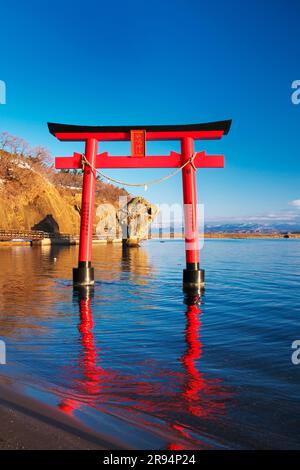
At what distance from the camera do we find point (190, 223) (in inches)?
447

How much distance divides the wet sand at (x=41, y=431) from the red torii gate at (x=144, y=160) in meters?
8.71

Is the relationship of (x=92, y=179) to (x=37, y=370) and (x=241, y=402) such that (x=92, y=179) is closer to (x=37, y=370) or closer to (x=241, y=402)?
(x=37, y=370)

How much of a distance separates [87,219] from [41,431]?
31.2 feet

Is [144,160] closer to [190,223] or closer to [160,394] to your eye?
[190,223]

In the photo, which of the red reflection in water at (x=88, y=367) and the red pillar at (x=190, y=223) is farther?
the red pillar at (x=190, y=223)

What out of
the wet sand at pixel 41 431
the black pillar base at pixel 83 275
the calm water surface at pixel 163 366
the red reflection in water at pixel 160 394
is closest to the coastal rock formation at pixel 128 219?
the black pillar base at pixel 83 275

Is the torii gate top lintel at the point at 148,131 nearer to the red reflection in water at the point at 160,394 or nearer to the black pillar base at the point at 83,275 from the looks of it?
the black pillar base at the point at 83,275

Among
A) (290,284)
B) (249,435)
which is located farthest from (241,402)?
(290,284)

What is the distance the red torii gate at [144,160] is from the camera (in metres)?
11.5

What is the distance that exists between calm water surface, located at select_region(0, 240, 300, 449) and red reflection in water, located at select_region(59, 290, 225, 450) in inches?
0.5


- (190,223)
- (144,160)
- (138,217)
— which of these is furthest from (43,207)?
(190,223)

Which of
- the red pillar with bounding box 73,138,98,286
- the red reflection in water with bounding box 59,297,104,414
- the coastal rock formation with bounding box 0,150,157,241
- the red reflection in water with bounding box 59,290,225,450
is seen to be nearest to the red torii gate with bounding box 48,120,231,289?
the red pillar with bounding box 73,138,98,286

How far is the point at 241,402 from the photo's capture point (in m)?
3.79
